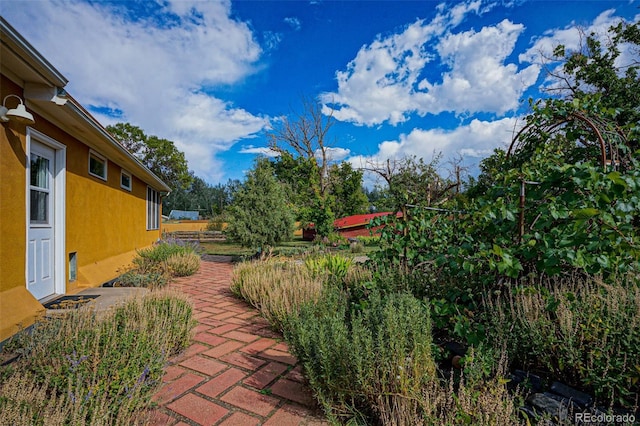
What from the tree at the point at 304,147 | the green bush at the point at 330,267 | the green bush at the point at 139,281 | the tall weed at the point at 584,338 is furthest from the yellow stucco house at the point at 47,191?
the tree at the point at 304,147

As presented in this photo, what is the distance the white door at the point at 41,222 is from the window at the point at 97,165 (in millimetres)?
1434

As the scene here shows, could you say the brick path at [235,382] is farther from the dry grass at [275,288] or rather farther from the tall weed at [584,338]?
the tall weed at [584,338]

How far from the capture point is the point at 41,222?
4.43 metres

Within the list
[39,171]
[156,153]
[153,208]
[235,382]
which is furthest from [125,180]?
[156,153]

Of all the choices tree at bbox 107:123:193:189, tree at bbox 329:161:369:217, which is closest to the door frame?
tree at bbox 329:161:369:217

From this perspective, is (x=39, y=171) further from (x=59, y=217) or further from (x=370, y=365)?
(x=370, y=365)

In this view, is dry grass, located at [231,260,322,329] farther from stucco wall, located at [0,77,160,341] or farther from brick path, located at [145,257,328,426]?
stucco wall, located at [0,77,160,341]

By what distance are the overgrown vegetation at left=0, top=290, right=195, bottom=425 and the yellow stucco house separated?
3.32 feet

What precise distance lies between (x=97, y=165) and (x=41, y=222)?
8.45 ft

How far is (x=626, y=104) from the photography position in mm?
9531

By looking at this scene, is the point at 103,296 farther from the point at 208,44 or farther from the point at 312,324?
the point at 208,44

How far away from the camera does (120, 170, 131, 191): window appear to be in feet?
26.8

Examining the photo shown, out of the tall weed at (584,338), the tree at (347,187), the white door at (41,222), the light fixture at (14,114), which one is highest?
the tree at (347,187)

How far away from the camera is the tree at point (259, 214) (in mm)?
9531
